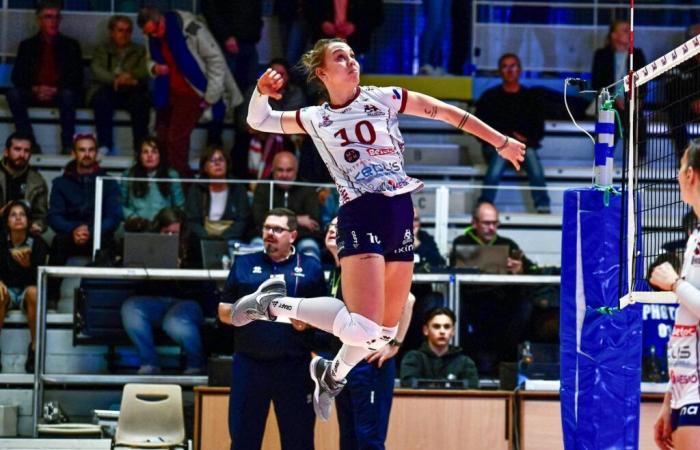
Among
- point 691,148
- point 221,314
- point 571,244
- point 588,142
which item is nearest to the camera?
point 691,148

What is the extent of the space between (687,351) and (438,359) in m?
5.43

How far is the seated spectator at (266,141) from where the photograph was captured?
46.3ft

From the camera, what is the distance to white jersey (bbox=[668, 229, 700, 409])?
229 inches

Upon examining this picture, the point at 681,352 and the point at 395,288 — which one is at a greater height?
the point at 395,288

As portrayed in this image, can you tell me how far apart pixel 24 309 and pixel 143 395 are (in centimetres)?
218

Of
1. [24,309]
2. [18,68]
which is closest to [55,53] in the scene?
[18,68]

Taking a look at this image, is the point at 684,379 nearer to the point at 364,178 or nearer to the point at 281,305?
the point at 364,178

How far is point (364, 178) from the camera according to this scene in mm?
7305

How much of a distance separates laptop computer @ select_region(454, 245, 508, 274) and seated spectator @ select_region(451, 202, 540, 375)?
91 mm

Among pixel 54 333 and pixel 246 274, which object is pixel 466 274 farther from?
pixel 54 333

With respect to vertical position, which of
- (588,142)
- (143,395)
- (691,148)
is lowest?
(143,395)

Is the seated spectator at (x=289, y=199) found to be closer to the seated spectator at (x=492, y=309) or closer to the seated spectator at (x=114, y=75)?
the seated spectator at (x=492, y=309)

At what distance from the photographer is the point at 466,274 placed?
12125 mm

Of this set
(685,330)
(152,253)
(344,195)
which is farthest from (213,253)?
(685,330)
